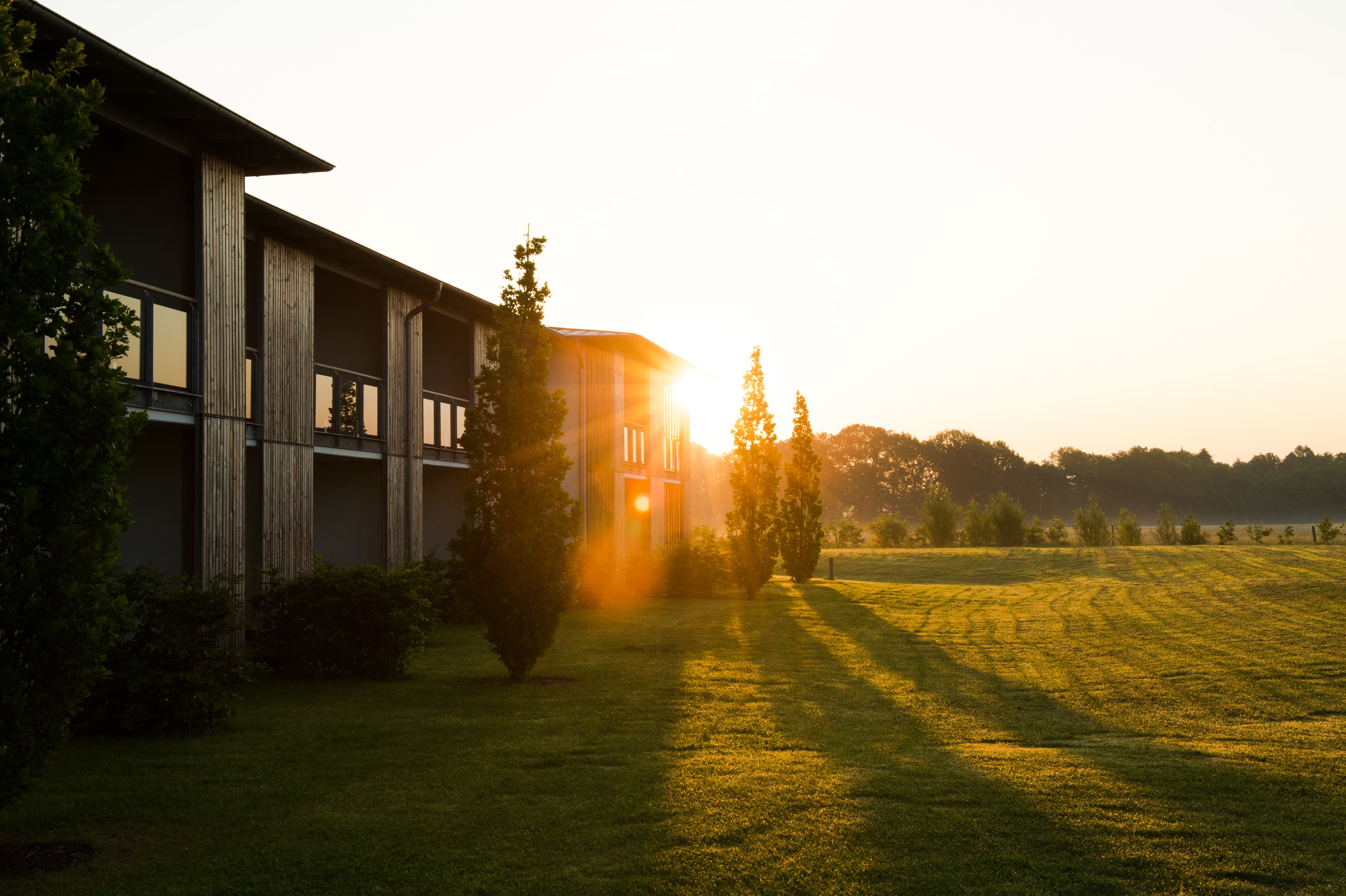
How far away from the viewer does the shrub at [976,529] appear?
48.2 m

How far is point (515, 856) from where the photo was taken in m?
5.09

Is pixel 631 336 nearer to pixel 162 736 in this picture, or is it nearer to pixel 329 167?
pixel 329 167

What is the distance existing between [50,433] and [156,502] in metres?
8.16

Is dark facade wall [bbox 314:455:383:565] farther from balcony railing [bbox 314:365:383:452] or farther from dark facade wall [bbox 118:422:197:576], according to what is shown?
dark facade wall [bbox 118:422:197:576]

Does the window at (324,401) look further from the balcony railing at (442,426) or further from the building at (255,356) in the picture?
the balcony railing at (442,426)

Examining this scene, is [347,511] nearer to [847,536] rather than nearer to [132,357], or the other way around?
[132,357]

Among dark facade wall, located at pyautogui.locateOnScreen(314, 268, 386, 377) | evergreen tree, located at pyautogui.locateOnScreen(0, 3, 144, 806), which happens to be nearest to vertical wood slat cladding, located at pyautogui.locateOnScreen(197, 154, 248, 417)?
dark facade wall, located at pyautogui.locateOnScreen(314, 268, 386, 377)

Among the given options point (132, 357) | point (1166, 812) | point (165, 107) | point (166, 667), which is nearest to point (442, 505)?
point (132, 357)

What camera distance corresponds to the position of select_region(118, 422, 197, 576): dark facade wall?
38.7 feet

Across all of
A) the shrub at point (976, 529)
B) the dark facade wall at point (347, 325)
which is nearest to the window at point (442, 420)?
the dark facade wall at point (347, 325)

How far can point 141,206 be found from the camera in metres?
12.0

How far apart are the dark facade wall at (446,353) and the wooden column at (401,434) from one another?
10.5 feet

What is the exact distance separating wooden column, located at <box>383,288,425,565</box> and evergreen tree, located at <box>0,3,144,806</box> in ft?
37.6

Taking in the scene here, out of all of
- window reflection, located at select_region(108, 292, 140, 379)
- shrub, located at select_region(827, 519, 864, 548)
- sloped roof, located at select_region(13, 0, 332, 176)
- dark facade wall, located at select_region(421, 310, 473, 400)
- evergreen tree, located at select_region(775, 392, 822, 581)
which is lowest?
shrub, located at select_region(827, 519, 864, 548)
